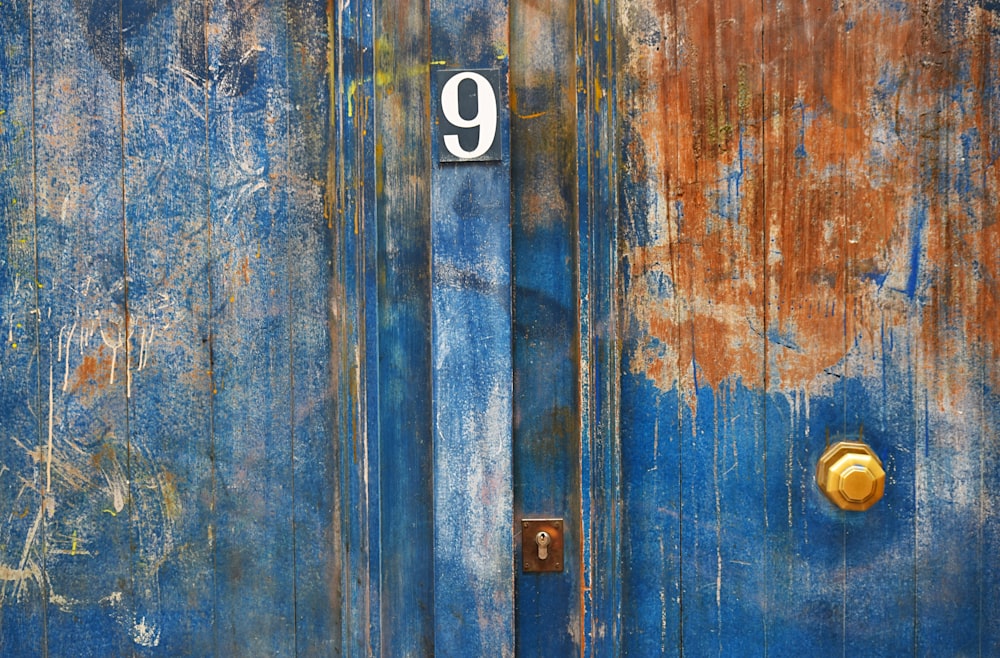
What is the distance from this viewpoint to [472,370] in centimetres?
139

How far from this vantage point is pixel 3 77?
1452 millimetres

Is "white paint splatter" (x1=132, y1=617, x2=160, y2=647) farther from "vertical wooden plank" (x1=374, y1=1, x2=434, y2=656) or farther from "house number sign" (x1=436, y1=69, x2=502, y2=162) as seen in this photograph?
"house number sign" (x1=436, y1=69, x2=502, y2=162)

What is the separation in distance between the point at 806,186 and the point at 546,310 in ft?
1.93

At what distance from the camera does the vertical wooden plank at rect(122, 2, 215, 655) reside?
1458 mm

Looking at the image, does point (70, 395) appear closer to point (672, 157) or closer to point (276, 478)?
point (276, 478)

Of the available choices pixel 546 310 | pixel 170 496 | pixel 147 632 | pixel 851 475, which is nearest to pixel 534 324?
pixel 546 310

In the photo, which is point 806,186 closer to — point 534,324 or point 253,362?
point 534,324

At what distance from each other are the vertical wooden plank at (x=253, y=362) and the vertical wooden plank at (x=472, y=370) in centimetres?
33

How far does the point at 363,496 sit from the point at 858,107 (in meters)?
1.30

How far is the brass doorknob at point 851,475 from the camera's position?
1376mm

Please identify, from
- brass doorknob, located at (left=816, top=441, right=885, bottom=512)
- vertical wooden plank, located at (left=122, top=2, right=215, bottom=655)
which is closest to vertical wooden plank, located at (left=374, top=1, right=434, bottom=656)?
vertical wooden plank, located at (left=122, top=2, right=215, bottom=655)

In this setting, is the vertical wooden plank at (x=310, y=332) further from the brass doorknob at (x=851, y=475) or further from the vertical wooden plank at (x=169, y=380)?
the brass doorknob at (x=851, y=475)

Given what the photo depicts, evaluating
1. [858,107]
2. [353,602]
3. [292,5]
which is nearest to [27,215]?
[292,5]

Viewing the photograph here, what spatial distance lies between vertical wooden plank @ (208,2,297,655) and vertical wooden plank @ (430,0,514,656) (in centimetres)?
33
